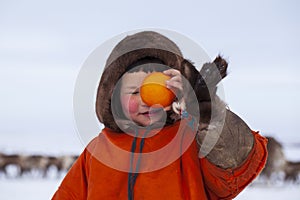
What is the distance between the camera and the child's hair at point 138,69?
3.07 ft

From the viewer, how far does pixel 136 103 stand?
95 centimetres

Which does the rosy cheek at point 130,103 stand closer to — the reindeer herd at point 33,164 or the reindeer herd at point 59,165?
the reindeer herd at point 59,165

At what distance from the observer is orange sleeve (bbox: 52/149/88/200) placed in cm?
103

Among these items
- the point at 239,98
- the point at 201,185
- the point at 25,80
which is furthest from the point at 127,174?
the point at 25,80

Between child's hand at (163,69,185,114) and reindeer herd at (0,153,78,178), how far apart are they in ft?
11.2

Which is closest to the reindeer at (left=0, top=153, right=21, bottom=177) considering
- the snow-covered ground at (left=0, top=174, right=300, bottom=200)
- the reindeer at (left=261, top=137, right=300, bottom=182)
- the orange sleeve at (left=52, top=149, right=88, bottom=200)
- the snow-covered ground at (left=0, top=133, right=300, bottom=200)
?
the snow-covered ground at (left=0, top=133, right=300, bottom=200)

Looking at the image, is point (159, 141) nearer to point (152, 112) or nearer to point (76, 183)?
point (152, 112)

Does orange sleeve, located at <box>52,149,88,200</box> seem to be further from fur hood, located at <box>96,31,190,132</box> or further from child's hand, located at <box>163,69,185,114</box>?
child's hand, located at <box>163,69,185,114</box>

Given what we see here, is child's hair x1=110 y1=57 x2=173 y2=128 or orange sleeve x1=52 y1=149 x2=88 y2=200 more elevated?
child's hair x1=110 y1=57 x2=173 y2=128

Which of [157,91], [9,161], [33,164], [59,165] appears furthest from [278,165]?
[157,91]

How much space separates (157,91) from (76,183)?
0.29m

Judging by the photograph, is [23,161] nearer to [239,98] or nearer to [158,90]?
[239,98]

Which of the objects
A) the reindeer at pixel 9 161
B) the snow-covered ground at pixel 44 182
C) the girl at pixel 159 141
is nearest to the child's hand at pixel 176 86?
the girl at pixel 159 141

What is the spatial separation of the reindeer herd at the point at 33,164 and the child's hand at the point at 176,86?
3.41 m
